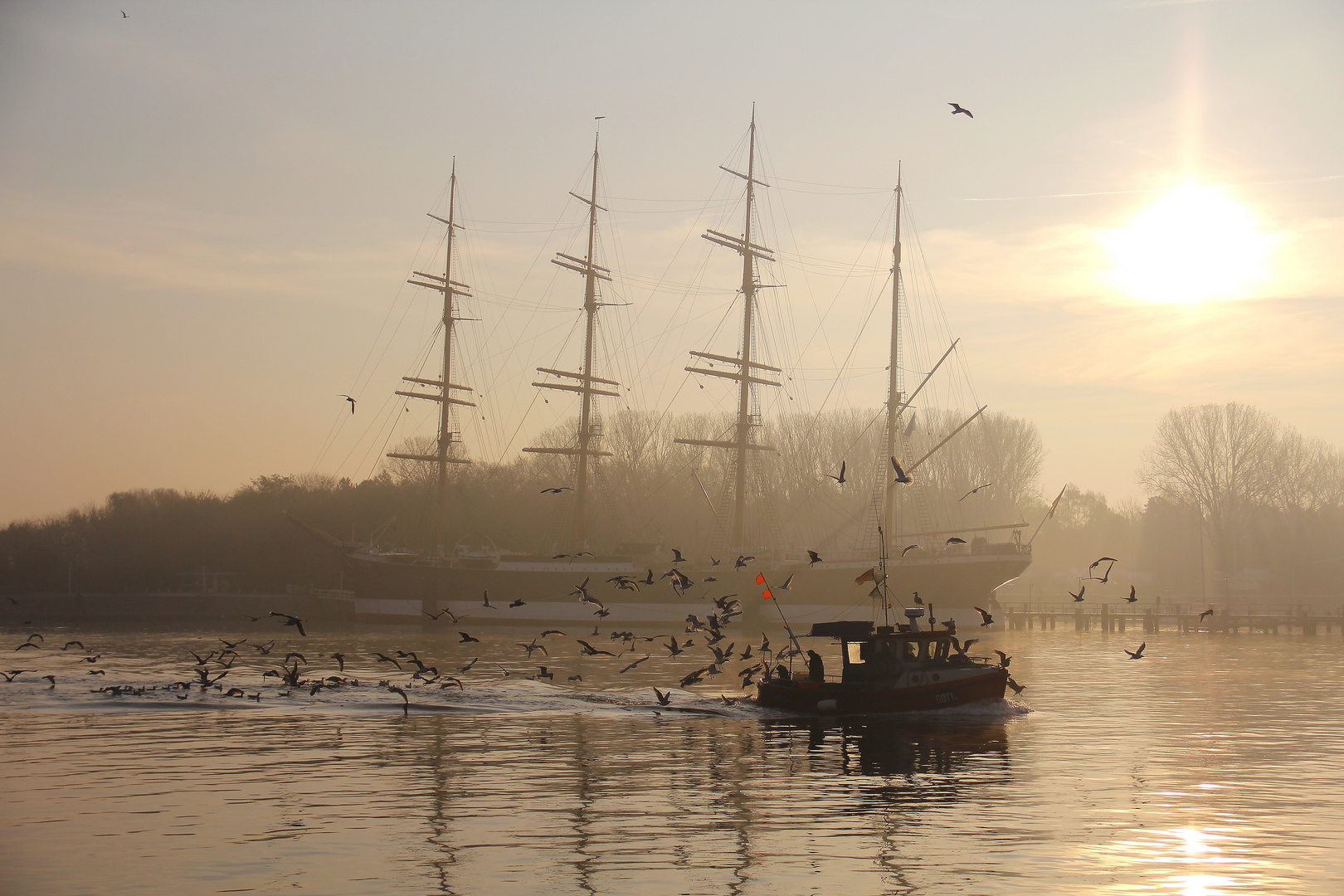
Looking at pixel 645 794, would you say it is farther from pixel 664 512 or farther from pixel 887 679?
Result: pixel 664 512

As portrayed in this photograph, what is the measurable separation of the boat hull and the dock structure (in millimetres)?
53482

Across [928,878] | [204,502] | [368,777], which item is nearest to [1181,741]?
Result: [928,878]

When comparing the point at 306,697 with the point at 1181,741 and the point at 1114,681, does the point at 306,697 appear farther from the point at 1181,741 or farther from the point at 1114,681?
the point at 1114,681

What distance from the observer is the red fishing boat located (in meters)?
33.1

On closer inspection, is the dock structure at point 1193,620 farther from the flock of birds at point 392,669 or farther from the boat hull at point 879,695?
the boat hull at point 879,695

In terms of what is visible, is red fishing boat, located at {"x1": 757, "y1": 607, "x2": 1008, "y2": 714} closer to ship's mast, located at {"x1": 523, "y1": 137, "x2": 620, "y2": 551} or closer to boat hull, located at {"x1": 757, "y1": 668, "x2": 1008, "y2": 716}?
boat hull, located at {"x1": 757, "y1": 668, "x2": 1008, "y2": 716}

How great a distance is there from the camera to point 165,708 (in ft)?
114

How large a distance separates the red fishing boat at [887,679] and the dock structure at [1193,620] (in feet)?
175

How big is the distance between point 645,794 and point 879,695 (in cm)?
1304

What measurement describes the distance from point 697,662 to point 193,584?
222ft

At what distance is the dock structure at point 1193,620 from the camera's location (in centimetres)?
8238

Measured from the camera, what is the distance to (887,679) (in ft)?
110

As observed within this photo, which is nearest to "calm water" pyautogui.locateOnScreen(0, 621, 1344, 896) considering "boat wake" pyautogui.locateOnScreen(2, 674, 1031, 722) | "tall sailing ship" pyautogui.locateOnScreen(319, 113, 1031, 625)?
"boat wake" pyautogui.locateOnScreen(2, 674, 1031, 722)

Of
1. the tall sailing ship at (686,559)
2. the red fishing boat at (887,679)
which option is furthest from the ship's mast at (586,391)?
the red fishing boat at (887,679)
